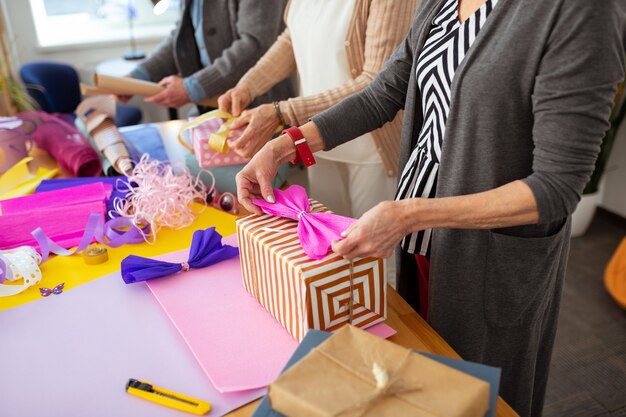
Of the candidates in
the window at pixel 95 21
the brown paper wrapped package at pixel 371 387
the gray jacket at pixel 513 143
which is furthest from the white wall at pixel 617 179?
the window at pixel 95 21

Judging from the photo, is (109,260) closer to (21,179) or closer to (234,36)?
(21,179)

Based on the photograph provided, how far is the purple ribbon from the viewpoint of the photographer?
126cm

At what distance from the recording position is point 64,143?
1.74 metres

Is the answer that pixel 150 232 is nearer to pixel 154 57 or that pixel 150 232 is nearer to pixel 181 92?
pixel 181 92

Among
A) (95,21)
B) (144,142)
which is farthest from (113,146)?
(95,21)

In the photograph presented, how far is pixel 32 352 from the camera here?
3.25 ft

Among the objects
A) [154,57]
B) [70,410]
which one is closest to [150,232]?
[70,410]

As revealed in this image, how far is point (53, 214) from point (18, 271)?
0.83ft

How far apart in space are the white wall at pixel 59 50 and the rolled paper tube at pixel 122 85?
190 cm

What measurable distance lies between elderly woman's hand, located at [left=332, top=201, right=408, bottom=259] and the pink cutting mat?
0.61 feet

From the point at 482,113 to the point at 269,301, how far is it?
0.50 meters

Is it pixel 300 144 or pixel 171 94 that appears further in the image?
A: pixel 171 94

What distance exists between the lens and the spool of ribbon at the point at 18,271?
3.80 ft

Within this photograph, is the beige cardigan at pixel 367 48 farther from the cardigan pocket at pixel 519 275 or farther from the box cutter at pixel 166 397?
the box cutter at pixel 166 397
